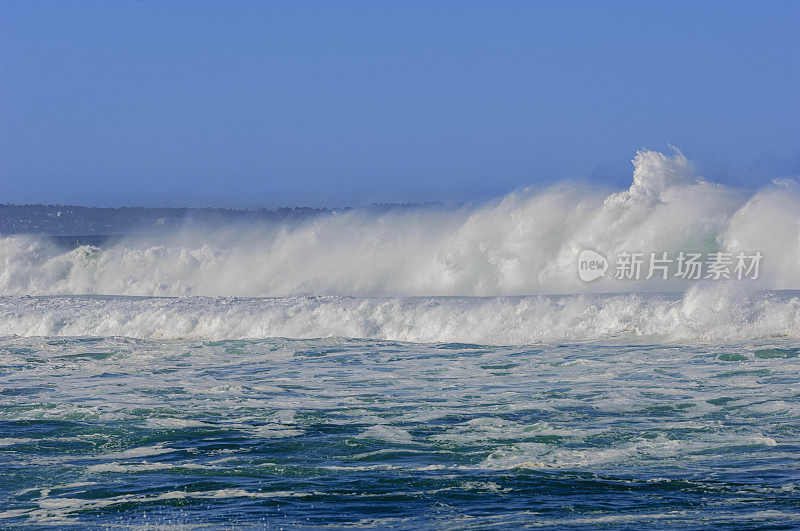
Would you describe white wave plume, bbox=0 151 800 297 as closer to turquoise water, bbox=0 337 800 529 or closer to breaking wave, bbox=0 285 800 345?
breaking wave, bbox=0 285 800 345

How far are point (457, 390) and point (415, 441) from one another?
277cm

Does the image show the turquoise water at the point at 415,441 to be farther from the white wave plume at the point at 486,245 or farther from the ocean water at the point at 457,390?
the white wave plume at the point at 486,245

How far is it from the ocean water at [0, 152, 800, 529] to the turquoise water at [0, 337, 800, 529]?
32 millimetres

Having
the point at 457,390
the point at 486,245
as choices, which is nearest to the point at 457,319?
the point at 457,390

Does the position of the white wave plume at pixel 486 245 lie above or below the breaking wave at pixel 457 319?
above

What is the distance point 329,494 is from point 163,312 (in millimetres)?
14260

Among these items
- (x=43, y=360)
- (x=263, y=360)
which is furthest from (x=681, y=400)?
(x=43, y=360)

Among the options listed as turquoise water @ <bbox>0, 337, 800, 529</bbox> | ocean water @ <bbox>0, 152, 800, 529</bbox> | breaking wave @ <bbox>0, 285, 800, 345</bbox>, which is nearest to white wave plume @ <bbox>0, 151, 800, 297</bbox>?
ocean water @ <bbox>0, 152, 800, 529</bbox>

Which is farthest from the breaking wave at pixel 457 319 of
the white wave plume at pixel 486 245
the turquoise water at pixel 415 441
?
the white wave plume at pixel 486 245

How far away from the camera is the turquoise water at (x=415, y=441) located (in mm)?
5605

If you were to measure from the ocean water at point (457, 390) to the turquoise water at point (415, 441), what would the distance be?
3 centimetres

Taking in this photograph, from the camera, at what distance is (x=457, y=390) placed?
10320mm

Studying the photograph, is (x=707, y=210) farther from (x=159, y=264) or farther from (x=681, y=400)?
(x=159, y=264)

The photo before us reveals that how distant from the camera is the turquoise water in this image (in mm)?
5605
